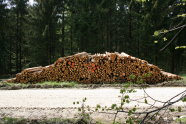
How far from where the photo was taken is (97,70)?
9492mm

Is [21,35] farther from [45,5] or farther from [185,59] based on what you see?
[185,59]

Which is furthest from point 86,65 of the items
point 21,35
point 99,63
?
point 21,35

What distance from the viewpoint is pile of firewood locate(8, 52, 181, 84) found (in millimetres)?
9250

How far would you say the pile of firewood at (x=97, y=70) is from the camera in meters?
9.25

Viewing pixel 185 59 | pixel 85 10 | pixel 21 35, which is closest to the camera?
pixel 85 10

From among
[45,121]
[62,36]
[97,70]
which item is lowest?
[45,121]

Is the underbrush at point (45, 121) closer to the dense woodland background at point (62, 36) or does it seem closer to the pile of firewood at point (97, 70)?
the pile of firewood at point (97, 70)

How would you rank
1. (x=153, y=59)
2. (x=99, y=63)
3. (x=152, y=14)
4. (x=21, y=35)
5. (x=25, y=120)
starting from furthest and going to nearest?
(x=21, y=35), (x=153, y=59), (x=152, y=14), (x=99, y=63), (x=25, y=120)

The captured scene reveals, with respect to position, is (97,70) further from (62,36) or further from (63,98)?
(62,36)

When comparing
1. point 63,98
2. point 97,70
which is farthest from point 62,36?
point 63,98

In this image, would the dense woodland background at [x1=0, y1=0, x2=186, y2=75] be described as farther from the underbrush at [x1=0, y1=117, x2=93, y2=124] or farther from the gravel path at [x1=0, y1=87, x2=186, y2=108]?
the underbrush at [x1=0, y1=117, x2=93, y2=124]

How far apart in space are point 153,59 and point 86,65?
14.2m

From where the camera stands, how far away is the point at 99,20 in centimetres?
2558

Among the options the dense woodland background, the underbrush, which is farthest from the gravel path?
the dense woodland background
